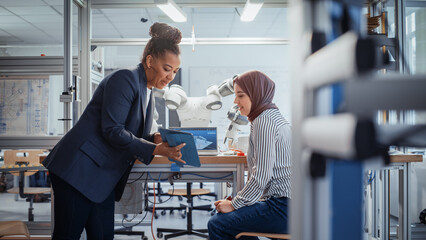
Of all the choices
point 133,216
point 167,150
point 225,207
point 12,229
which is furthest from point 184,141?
point 133,216

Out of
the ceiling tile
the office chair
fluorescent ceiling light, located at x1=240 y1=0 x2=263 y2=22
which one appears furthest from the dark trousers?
the ceiling tile

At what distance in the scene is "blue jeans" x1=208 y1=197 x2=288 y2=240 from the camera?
1.38 meters

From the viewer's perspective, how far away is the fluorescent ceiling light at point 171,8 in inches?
93.7

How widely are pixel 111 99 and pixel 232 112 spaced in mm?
1287

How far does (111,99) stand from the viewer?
128 cm

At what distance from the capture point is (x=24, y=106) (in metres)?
2.77

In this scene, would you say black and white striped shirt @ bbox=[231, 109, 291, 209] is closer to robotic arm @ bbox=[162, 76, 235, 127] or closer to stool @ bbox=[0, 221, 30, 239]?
robotic arm @ bbox=[162, 76, 235, 127]

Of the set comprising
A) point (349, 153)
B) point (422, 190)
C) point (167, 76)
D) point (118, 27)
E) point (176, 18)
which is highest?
point (118, 27)

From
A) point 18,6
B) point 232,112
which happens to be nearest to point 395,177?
point 232,112

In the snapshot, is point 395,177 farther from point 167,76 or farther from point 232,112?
point 167,76

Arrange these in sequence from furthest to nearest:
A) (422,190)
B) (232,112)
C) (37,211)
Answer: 1. (37,211)
2. (422,190)
3. (232,112)

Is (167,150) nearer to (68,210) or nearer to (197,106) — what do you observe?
(68,210)

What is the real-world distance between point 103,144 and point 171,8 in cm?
158

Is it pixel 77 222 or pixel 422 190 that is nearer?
pixel 77 222
